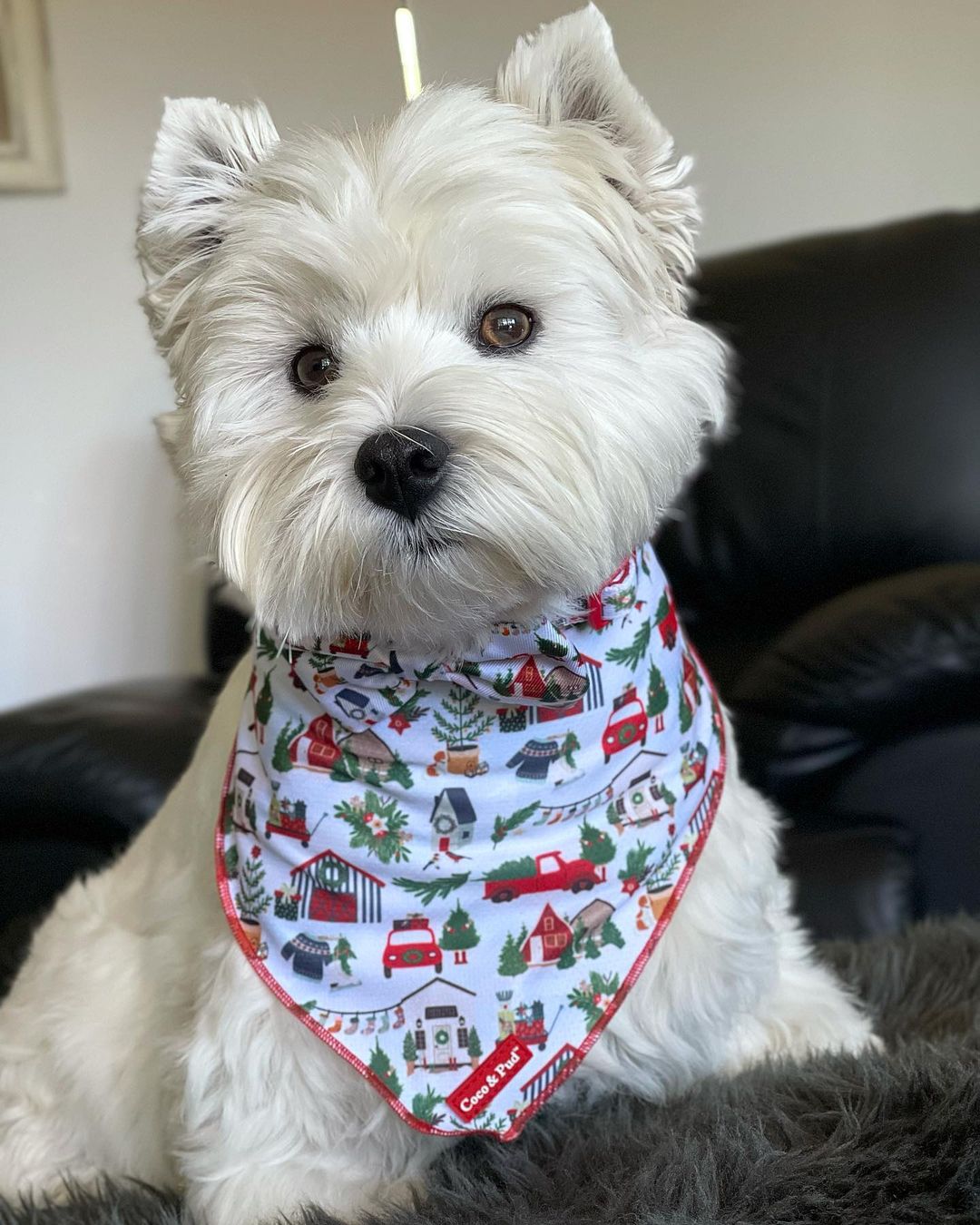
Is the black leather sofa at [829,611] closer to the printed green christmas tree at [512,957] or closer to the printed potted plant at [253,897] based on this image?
the printed green christmas tree at [512,957]

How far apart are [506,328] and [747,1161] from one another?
0.70 metres

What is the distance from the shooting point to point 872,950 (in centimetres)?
151

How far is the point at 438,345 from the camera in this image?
3.30 ft

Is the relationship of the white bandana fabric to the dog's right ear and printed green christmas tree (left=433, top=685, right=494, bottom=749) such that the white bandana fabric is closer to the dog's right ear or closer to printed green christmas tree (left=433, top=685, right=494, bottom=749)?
printed green christmas tree (left=433, top=685, right=494, bottom=749)

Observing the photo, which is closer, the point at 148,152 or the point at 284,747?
the point at 284,747

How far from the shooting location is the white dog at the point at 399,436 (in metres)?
0.96

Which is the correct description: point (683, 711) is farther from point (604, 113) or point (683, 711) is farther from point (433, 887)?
point (604, 113)

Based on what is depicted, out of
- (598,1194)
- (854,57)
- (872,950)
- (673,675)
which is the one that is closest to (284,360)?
(673,675)

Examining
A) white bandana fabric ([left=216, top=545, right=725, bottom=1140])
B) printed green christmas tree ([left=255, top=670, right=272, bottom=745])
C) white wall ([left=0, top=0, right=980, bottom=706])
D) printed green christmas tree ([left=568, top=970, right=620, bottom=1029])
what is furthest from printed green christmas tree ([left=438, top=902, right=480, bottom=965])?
white wall ([left=0, top=0, right=980, bottom=706])

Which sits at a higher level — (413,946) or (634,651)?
(634,651)

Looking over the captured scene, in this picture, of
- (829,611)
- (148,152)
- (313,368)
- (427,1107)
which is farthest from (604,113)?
(148,152)

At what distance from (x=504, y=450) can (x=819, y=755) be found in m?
1.20

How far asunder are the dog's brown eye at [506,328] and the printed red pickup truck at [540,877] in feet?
1.56

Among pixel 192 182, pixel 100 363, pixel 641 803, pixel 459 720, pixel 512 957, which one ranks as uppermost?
pixel 192 182
